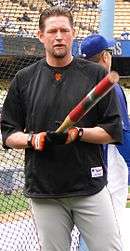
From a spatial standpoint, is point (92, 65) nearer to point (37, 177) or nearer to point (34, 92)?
point (34, 92)

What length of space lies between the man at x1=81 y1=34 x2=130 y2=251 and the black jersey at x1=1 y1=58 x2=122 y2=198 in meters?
0.35

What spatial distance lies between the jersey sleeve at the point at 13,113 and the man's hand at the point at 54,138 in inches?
10.7

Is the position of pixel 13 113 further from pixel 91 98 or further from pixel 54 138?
pixel 91 98

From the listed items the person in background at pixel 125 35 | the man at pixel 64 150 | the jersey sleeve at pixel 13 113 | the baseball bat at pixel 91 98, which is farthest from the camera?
the person in background at pixel 125 35

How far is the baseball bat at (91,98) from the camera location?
6.18 feet

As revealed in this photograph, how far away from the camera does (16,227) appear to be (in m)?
4.76

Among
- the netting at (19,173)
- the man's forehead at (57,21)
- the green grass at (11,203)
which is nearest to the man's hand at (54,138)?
the man's forehead at (57,21)

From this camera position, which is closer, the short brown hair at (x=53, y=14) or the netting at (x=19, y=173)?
the short brown hair at (x=53, y=14)

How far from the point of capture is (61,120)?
7.52 feet

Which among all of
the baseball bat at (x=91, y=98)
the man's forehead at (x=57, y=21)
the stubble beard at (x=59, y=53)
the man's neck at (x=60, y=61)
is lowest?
the baseball bat at (x=91, y=98)

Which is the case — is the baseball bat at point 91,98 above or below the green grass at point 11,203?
above

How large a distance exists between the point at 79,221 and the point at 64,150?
0.34 metres

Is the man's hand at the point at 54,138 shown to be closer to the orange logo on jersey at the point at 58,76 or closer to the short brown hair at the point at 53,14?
the orange logo on jersey at the point at 58,76

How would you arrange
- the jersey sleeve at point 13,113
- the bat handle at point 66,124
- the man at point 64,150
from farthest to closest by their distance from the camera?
1. the jersey sleeve at point 13,113
2. the man at point 64,150
3. the bat handle at point 66,124
